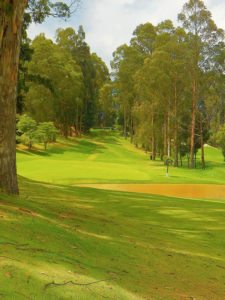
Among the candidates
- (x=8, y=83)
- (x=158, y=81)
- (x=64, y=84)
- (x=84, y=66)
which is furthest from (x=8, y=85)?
(x=84, y=66)

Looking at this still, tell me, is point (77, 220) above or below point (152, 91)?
below

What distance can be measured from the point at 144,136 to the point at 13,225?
43847 millimetres

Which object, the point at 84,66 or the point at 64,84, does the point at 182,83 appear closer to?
the point at 64,84

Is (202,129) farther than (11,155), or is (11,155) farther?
(202,129)

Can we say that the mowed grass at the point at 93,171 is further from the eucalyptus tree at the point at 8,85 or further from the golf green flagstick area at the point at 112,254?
the eucalyptus tree at the point at 8,85

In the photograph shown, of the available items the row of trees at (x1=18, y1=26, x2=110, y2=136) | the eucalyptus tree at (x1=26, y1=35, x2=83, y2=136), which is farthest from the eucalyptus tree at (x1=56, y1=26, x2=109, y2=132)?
the eucalyptus tree at (x1=26, y1=35, x2=83, y2=136)

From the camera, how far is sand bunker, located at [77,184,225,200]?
2377cm

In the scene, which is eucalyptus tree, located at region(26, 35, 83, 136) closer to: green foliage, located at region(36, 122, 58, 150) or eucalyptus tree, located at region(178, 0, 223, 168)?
green foliage, located at region(36, 122, 58, 150)

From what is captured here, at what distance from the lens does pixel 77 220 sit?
31.6ft

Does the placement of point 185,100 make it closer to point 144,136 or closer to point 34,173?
point 144,136

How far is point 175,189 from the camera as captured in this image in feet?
84.0

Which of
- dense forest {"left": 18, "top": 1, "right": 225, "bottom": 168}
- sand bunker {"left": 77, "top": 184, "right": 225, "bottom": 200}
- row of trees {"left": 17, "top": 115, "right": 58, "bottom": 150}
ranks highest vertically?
dense forest {"left": 18, "top": 1, "right": 225, "bottom": 168}

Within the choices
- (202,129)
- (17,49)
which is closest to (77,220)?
(17,49)

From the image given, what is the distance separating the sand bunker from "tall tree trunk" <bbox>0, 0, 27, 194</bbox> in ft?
46.2
